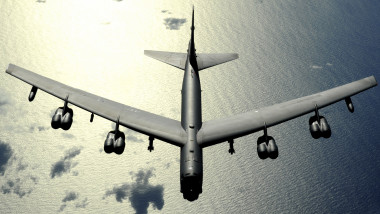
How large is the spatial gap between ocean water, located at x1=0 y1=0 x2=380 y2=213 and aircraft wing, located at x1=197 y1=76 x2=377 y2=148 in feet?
47.6

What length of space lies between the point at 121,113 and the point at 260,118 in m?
19.9

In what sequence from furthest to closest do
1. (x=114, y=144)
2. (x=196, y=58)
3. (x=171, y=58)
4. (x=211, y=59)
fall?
(x=171, y=58), (x=211, y=59), (x=196, y=58), (x=114, y=144)

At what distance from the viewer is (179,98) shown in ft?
232

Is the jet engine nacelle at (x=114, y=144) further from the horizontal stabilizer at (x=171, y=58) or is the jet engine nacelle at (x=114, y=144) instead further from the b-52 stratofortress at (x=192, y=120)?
the horizontal stabilizer at (x=171, y=58)

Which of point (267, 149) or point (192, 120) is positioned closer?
point (267, 149)

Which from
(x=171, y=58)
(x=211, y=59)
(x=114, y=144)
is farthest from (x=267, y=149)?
(x=171, y=58)

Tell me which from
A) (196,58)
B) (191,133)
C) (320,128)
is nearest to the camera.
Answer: (191,133)

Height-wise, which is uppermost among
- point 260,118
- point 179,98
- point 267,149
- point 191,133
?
point 179,98

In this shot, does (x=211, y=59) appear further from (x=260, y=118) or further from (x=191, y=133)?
(x=191, y=133)

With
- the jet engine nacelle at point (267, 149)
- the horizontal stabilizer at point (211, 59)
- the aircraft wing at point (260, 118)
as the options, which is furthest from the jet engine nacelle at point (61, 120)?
the jet engine nacelle at point (267, 149)

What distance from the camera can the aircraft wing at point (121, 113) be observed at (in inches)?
1791

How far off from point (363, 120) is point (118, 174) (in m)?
51.5

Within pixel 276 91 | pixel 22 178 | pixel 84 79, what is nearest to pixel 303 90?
pixel 276 91

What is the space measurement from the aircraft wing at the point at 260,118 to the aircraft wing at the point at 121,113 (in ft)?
12.6
